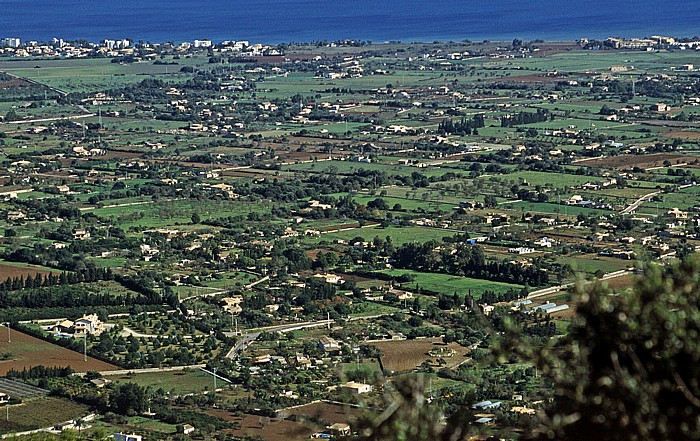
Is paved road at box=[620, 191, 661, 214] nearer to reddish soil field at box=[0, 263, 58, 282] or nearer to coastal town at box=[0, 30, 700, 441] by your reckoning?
coastal town at box=[0, 30, 700, 441]

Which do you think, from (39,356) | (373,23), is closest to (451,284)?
(39,356)

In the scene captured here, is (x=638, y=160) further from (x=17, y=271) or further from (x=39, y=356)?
(x=39, y=356)

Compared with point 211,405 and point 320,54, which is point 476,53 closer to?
point 320,54

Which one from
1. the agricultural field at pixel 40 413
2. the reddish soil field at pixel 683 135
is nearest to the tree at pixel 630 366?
the agricultural field at pixel 40 413

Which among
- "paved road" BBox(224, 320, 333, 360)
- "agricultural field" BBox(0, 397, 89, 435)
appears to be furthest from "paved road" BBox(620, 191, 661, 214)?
"agricultural field" BBox(0, 397, 89, 435)

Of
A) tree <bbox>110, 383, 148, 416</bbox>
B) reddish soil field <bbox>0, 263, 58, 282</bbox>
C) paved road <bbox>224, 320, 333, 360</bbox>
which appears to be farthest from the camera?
reddish soil field <bbox>0, 263, 58, 282</bbox>

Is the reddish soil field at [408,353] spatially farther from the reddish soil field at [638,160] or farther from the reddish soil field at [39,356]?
the reddish soil field at [638,160]
